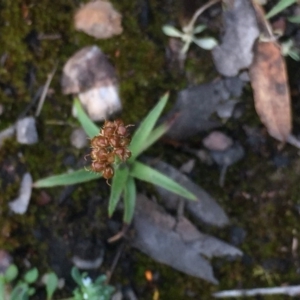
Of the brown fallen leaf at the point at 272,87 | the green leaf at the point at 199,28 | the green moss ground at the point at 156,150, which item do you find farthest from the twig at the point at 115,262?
the green leaf at the point at 199,28

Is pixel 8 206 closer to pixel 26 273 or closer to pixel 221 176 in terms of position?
pixel 26 273

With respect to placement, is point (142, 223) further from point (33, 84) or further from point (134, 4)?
point (134, 4)

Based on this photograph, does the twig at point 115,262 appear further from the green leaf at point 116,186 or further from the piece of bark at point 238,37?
the piece of bark at point 238,37

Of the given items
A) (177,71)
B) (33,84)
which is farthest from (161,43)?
(33,84)

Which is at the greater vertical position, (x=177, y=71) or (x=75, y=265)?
(x=177, y=71)

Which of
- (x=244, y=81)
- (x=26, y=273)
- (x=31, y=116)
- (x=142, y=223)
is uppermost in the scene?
(x=244, y=81)
